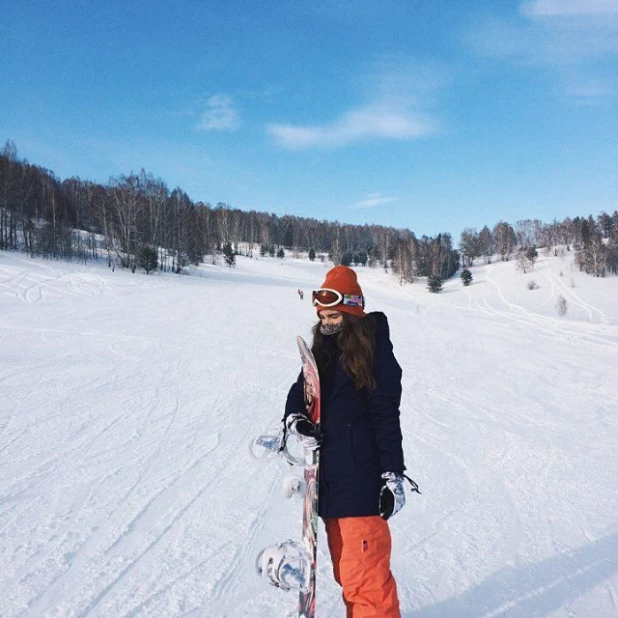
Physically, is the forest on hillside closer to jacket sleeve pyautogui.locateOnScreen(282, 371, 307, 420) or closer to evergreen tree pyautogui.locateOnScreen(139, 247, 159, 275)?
evergreen tree pyautogui.locateOnScreen(139, 247, 159, 275)

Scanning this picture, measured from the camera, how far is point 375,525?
2059 millimetres

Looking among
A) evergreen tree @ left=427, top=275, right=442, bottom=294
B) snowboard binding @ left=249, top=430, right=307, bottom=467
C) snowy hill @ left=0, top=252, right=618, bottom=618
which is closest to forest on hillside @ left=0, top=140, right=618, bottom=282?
evergreen tree @ left=427, top=275, right=442, bottom=294

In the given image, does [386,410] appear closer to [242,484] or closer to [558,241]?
[242,484]

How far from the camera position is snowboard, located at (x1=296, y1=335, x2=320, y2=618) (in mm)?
2170

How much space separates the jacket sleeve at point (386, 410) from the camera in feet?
6.63

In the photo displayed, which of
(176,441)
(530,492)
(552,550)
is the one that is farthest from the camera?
(176,441)

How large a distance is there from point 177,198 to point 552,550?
48.7 metres

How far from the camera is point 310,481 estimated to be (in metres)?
2.21

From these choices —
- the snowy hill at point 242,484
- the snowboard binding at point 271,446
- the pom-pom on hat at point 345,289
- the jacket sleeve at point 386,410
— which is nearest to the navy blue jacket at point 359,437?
the jacket sleeve at point 386,410

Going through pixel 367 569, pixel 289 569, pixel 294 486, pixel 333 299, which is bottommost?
pixel 289 569

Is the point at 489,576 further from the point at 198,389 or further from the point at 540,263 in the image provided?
the point at 540,263

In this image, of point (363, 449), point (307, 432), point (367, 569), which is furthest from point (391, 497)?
point (307, 432)

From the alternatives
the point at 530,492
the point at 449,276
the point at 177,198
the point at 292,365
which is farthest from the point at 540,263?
the point at 530,492

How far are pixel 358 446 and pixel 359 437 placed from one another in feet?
0.14
